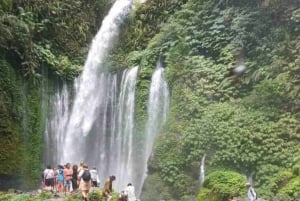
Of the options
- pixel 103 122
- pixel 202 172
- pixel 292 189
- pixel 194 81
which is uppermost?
pixel 194 81

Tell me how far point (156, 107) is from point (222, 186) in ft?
22.8

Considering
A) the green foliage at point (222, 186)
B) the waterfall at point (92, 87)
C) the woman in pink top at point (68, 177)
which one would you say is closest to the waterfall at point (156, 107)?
the waterfall at point (92, 87)

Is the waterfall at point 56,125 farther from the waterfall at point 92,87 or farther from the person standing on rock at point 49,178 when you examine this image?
the person standing on rock at point 49,178

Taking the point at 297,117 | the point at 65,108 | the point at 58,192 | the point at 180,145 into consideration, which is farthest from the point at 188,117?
the point at 65,108

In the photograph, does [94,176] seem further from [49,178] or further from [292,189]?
[292,189]

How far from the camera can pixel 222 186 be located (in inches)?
548

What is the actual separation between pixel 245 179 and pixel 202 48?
7.24m

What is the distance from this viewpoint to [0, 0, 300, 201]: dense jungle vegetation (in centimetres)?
1577

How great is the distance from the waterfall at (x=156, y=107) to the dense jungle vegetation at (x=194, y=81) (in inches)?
14.3

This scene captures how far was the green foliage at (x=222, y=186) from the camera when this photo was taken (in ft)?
44.9

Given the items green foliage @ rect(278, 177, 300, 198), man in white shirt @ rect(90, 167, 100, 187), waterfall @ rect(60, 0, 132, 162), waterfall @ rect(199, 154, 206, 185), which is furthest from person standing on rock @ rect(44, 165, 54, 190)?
green foliage @ rect(278, 177, 300, 198)

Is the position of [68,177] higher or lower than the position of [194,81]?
lower

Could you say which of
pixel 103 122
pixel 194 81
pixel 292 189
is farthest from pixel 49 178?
pixel 292 189

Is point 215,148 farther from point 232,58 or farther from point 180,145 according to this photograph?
point 232,58
